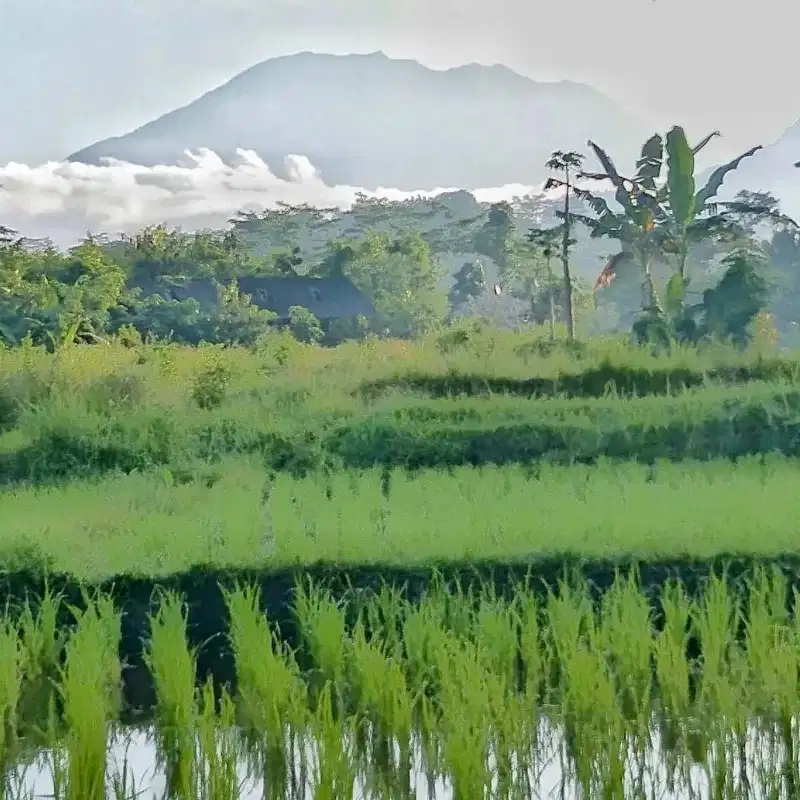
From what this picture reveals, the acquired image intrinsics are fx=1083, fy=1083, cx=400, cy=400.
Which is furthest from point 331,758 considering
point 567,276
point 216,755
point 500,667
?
point 567,276

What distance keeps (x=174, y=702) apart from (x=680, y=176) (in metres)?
2.42

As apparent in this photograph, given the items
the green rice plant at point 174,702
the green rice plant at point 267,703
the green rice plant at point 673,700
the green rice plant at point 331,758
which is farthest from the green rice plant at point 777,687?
the green rice plant at point 174,702

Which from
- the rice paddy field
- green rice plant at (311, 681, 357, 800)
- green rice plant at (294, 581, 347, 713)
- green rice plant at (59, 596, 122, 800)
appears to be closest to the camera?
green rice plant at (311, 681, 357, 800)

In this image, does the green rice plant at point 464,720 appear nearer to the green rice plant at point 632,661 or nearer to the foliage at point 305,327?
the green rice plant at point 632,661

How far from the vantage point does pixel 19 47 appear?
3.56 metres

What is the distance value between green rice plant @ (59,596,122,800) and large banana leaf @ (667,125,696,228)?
2259 millimetres

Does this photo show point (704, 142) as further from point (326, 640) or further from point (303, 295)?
point (326, 640)

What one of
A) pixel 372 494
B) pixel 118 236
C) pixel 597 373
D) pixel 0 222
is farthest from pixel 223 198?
pixel 597 373

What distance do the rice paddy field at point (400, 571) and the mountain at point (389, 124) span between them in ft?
1.98

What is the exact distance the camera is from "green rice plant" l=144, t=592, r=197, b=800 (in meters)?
2.25

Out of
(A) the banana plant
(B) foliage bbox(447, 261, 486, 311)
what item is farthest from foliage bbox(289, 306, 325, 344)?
(A) the banana plant

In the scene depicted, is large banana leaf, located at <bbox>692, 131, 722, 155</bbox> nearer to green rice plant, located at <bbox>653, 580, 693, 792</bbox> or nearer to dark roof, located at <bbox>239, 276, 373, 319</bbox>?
dark roof, located at <bbox>239, 276, 373, 319</bbox>

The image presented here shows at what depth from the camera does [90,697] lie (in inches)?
89.4

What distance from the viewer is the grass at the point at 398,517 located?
118 inches
